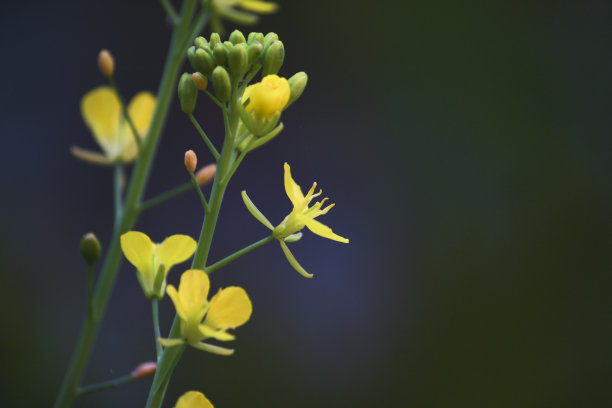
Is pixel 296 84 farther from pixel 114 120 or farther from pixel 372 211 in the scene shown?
pixel 372 211

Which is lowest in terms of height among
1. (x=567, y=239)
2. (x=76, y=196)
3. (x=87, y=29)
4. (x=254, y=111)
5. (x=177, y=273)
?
(x=254, y=111)

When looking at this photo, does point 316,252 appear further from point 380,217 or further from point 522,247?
point 522,247

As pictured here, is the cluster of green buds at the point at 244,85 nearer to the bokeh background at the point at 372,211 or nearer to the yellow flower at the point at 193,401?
the yellow flower at the point at 193,401

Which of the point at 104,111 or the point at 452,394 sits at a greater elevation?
the point at 104,111

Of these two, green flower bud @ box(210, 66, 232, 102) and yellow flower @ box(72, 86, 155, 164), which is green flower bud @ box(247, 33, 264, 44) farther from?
yellow flower @ box(72, 86, 155, 164)


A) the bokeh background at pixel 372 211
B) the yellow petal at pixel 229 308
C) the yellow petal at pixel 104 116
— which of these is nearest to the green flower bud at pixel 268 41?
the yellow petal at pixel 229 308

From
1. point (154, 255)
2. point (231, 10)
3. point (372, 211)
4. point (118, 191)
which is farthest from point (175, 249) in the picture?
point (372, 211)

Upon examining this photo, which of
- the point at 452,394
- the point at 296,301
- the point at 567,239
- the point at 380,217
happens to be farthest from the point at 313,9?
the point at 452,394
